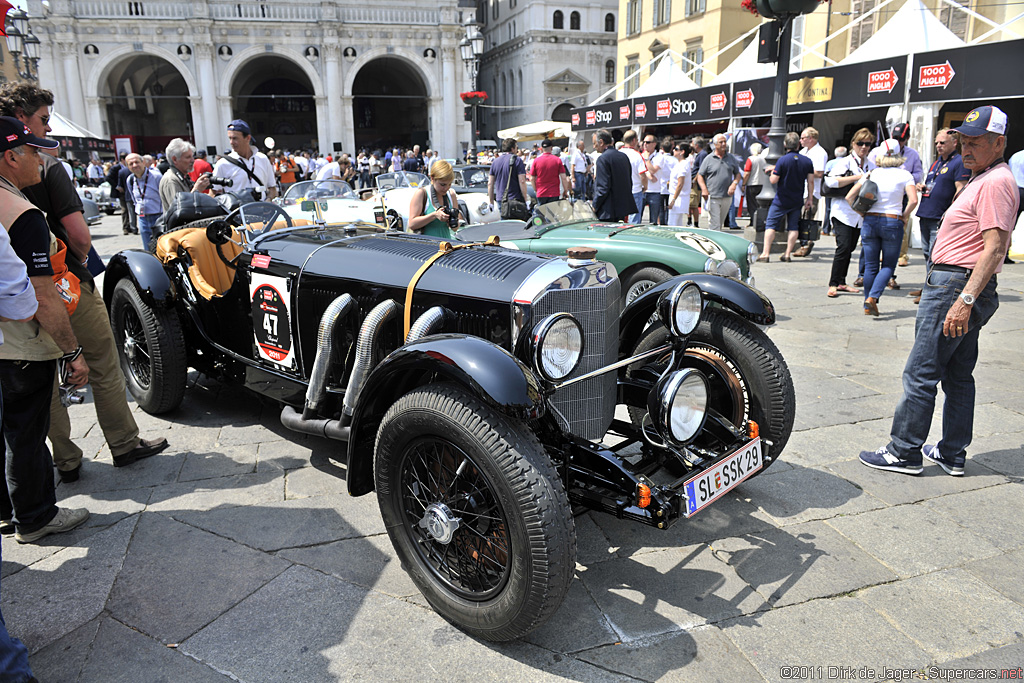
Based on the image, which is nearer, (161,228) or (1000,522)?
(1000,522)

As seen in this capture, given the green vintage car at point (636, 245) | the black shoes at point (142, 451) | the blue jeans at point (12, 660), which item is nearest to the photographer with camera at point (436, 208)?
the green vintage car at point (636, 245)

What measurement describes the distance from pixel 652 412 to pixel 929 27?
1304 cm

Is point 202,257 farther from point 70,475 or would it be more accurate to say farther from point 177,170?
point 177,170

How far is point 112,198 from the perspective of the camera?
20.6 meters

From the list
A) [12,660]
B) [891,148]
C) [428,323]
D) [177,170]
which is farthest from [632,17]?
[12,660]

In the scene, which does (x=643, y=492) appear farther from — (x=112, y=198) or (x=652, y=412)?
(x=112, y=198)

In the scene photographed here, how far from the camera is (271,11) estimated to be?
37688 millimetres

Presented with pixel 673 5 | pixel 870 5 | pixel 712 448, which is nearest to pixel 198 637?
pixel 712 448

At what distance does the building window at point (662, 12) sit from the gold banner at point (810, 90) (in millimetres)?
24777

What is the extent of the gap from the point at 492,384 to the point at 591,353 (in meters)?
0.81

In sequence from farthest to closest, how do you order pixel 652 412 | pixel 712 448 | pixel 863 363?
1. pixel 863 363
2. pixel 712 448
3. pixel 652 412

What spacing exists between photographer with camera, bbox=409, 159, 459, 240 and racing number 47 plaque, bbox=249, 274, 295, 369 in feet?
5.58

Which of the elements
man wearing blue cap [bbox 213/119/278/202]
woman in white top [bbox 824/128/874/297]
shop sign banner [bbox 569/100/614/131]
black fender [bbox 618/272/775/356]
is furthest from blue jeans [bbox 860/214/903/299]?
shop sign banner [bbox 569/100/614/131]

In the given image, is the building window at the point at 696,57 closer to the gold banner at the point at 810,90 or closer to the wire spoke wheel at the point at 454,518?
the gold banner at the point at 810,90
